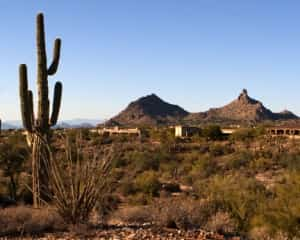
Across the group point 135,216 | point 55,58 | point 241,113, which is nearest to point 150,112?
point 241,113

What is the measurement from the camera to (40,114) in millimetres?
13055

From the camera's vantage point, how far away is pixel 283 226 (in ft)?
34.0

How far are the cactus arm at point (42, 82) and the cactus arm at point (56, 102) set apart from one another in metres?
0.31

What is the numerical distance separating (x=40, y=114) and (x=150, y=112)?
347 ft

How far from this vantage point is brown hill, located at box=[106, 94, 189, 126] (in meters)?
112

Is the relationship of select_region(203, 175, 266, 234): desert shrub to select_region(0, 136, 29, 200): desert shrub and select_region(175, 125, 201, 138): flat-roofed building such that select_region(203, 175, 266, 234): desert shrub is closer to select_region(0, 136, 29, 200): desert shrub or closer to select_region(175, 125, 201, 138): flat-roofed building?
select_region(0, 136, 29, 200): desert shrub

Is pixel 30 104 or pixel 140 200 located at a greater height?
pixel 30 104

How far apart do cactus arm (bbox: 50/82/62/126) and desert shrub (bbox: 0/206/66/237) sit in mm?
4524

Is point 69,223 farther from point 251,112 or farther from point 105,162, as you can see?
point 251,112

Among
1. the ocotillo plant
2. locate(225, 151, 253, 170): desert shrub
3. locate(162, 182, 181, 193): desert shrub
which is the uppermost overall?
the ocotillo plant

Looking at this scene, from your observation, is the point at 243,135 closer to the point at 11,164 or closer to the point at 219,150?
the point at 219,150

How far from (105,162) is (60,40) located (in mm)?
6996

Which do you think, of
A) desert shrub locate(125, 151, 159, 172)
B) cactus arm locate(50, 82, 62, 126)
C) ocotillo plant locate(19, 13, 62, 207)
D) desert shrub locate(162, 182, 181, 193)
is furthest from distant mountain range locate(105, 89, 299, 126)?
ocotillo plant locate(19, 13, 62, 207)

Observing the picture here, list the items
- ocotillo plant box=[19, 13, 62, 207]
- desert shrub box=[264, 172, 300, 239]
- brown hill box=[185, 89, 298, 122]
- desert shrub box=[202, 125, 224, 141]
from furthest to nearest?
brown hill box=[185, 89, 298, 122] < desert shrub box=[202, 125, 224, 141] < ocotillo plant box=[19, 13, 62, 207] < desert shrub box=[264, 172, 300, 239]
